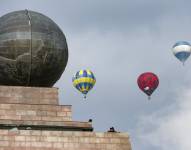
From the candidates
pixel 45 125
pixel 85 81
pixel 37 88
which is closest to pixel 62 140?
pixel 45 125

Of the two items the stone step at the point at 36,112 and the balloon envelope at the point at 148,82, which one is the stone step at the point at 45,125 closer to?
the stone step at the point at 36,112

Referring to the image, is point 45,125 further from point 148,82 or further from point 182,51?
point 182,51

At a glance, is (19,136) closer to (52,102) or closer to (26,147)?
(26,147)

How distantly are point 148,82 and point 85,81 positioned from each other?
6119mm

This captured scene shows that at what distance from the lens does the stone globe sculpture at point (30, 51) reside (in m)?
26.9

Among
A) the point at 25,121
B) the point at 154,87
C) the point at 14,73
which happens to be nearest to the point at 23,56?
the point at 14,73

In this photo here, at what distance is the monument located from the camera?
81.3 ft

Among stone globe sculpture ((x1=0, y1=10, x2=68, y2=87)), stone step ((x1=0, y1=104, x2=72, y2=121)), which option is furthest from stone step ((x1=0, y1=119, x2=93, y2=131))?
stone globe sculpture ((x1=0, y1=10, x2=68, y2=87))

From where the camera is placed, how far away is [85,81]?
105ft

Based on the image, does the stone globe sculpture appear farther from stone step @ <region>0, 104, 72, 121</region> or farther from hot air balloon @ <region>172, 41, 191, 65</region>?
hot air balloon @ <region>172, 41, 191, 65</region>

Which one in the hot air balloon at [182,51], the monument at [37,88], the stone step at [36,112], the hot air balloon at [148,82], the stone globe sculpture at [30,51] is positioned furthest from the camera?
the hot air balloon at [182,51]

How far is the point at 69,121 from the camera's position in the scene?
26.2m

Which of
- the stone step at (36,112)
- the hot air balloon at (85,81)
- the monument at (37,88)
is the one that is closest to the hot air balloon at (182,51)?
the hot air balloon at (85,81)

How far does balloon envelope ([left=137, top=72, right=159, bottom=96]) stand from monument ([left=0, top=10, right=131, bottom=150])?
10160mm
